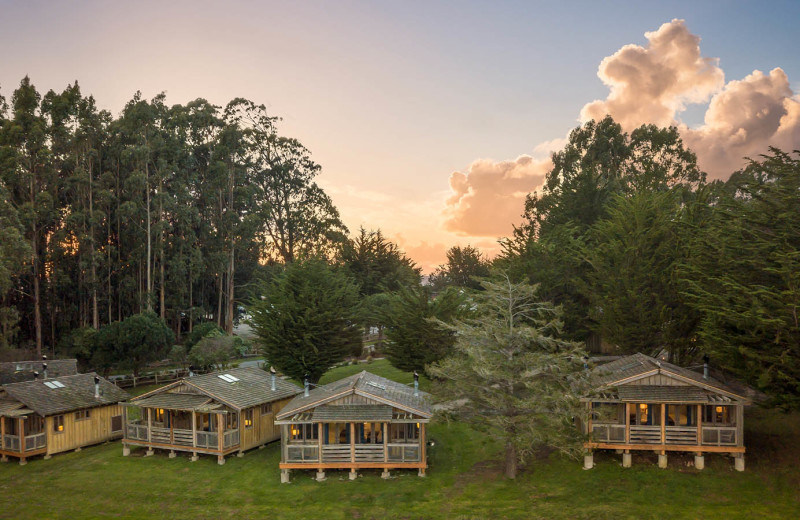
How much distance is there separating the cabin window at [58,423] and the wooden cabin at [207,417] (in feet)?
10.8

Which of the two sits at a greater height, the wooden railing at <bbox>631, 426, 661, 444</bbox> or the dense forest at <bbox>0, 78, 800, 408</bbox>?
the dense forest at <bbox>0, 78, 800, 408</bbox>

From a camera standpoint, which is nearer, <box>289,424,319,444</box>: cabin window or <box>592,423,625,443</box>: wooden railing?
<box>592,423,625,443</box>: wooden railing

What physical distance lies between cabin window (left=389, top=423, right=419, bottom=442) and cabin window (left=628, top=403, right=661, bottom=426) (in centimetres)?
976

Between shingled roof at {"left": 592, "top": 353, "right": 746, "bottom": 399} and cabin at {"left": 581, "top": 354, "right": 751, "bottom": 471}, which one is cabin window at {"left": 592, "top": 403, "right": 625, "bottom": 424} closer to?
cabin at {"left": 581, "top": 354, "right": 751, "bottom": 471}

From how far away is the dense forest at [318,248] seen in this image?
20.7 meters

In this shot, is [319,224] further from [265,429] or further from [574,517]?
[574,517]

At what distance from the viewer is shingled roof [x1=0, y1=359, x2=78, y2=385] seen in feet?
117

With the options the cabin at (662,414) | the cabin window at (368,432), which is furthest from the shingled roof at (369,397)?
the cabin at (662,414)

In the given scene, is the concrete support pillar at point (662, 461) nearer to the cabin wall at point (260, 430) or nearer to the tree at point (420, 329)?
the tree at point (420, 329)

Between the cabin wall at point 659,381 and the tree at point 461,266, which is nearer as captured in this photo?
the cabin wall at point 659,381

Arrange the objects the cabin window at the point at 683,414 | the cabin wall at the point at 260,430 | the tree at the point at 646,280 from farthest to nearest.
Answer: the tree at the point at 646,280 → the cabin wall at the point at 260,430 → the cabin window at the point at 683,414

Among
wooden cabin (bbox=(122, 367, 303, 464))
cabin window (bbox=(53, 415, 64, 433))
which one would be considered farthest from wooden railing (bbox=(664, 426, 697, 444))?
cabin window (bbox=(53, 415, 64, 433))

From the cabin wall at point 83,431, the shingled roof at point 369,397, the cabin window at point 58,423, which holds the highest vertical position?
the shingled roof at point 369,397

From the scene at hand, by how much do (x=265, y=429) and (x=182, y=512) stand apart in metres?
7.82
